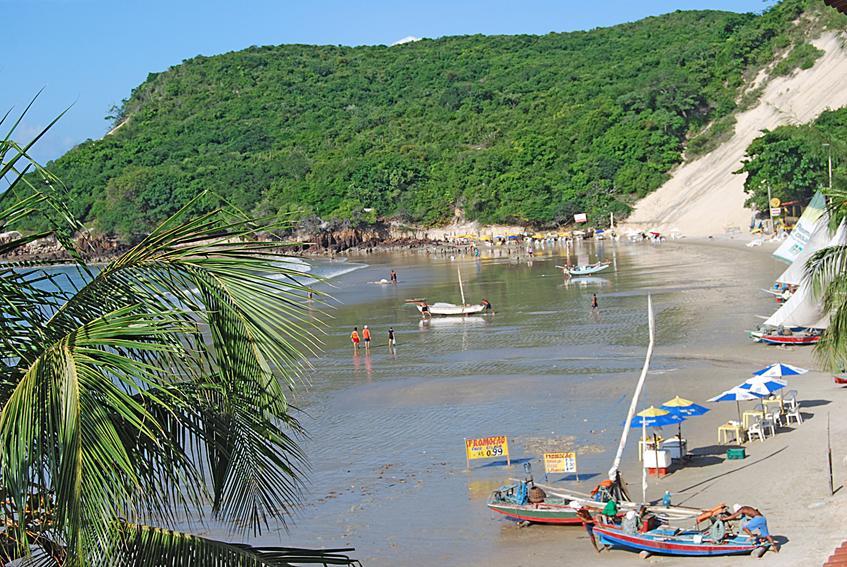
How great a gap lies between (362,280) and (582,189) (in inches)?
1499

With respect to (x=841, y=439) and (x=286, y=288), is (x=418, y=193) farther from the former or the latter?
(x=286, y=288)

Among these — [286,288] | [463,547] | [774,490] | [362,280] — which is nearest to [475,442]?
[463,547]

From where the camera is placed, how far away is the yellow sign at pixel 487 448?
61.1ft

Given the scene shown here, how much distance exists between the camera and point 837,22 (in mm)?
87125

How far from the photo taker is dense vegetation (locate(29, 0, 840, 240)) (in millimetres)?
99188

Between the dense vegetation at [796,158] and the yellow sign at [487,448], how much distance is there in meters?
51.2

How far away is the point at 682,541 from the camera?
45.0 feet

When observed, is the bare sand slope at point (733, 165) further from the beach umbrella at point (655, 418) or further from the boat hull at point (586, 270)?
the beach umbrella at point (655, 418)

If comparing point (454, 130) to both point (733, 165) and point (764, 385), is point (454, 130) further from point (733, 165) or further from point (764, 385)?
point (764, 385)

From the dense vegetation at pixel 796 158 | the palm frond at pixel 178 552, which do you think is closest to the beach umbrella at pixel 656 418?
the palm frond at pixel 178 552

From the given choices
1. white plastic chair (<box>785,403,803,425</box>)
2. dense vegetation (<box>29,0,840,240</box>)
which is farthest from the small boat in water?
dense vegetation (<box>29,0,840,240</box>)

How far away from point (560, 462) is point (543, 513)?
77.9 inches

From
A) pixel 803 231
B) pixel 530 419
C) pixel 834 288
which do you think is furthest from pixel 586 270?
pixel 834 288

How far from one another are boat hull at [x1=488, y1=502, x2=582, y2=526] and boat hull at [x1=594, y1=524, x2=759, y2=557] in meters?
1.14
